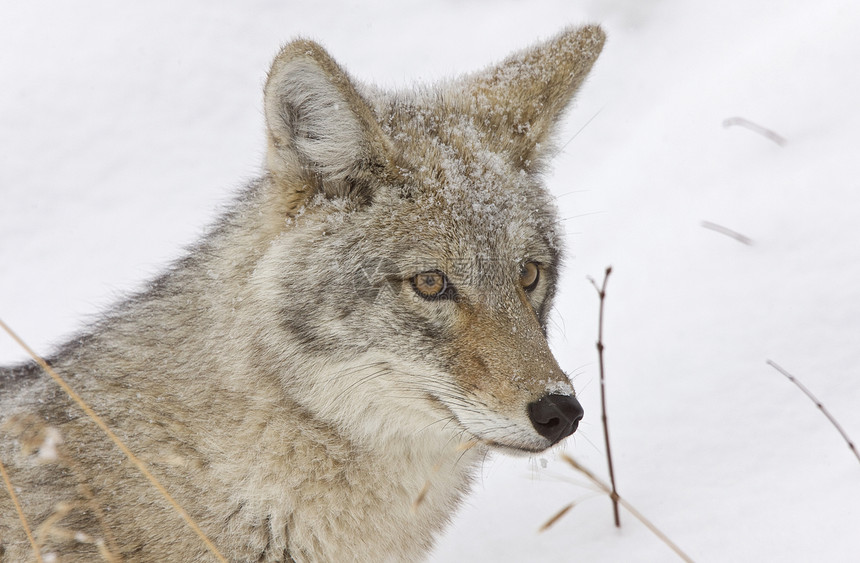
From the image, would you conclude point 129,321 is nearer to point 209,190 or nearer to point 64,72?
point 209,190

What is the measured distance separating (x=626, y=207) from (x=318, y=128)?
138 inches

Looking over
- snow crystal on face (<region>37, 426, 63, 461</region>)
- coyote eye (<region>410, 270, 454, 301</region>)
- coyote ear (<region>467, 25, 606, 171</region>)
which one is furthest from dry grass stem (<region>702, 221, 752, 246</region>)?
snow crystal on face (<region>37, 426, 63, 461</region>)

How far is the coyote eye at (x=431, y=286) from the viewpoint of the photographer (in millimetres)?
3010

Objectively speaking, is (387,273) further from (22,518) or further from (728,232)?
(728,232)

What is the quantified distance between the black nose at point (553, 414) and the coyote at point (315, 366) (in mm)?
10

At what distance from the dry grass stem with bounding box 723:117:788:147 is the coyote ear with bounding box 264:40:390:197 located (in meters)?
3.70

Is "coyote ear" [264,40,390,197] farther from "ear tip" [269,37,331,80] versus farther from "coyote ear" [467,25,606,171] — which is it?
"coyote ear" [467,25,606,171]

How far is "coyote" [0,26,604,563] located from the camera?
293cm

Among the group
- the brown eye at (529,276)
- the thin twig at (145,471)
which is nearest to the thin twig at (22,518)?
the thin twig at (145,471)

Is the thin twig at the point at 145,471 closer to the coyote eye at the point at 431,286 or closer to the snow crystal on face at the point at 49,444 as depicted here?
the snow crystal on face at the point at 49,444

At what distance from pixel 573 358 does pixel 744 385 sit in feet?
3.48

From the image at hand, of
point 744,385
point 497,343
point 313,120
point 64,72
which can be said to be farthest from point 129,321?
point 64,72

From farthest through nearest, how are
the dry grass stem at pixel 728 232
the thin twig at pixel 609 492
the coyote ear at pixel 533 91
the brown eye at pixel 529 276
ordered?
1. the dry grass stem at pixel 728 232
2. the coyote ear at pixel 533 91
3. the brown eye at pixel 529 276
4. the thin twig at pixel 609 492

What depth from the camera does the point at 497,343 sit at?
2.92 meters
